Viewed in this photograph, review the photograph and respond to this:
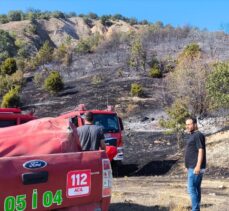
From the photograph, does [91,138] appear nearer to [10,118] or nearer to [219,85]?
[10,118]

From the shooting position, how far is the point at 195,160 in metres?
7.67

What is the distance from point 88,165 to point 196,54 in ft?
124

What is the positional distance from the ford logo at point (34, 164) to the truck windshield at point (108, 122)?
452 inches

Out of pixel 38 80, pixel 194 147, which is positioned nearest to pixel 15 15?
pixel 38 80

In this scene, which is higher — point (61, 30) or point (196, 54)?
→ point (61, 30)

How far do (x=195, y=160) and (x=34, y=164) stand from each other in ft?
12.0

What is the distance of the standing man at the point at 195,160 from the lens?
759 cm

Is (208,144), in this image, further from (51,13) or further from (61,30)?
(51,13)

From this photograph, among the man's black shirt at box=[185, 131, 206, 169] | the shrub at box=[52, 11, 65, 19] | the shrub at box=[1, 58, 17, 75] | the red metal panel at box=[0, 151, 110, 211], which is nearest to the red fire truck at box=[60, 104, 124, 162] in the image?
the man's black shirt at box=[185, 131, 206, 169]

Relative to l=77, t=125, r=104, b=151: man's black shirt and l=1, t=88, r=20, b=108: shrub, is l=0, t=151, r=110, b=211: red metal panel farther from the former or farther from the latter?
l=1, t=88, r=20, b=108: shrub

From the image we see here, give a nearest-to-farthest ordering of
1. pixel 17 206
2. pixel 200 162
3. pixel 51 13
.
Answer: pixel 17 206, pixel 200 162, pixel 51 13

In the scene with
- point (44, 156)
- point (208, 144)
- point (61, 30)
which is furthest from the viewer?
point (61, 30)

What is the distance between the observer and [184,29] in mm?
64250

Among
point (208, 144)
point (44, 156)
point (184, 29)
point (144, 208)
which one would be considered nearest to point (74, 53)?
point (184, 29)
